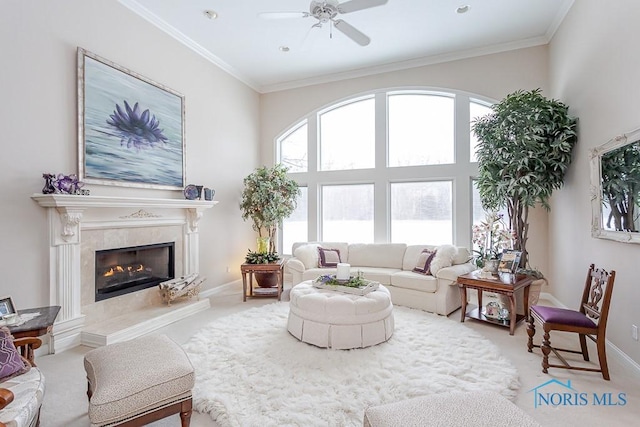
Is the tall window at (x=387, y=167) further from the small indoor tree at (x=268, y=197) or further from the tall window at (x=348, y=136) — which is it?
the small indoor tree at (x=268, y=197)

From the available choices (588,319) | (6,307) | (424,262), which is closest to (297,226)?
(424,262)

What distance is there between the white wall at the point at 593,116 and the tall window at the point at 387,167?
1199 mm

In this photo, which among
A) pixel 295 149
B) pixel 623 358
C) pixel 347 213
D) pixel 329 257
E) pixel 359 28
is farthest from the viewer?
pixel 295 149

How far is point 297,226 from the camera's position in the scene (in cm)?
657

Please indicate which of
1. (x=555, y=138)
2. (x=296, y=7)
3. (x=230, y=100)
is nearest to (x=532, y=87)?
(x=555, y=138)

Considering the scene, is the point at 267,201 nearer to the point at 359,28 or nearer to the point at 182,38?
the point at 182,38

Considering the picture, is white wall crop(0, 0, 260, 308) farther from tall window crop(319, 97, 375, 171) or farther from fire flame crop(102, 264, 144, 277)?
tall window crop(319, 97, 375, 171)

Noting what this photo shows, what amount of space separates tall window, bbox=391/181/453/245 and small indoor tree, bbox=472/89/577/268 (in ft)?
3.92

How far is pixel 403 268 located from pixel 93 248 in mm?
4237

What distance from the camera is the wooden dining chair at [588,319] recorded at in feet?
8.35

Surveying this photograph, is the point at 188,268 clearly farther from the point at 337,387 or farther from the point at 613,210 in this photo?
the point at 613,210

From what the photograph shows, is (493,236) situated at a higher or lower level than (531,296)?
higher

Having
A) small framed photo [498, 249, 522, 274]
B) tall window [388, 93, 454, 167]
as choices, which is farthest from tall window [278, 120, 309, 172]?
small framed photo [498, 249, 522, 274]

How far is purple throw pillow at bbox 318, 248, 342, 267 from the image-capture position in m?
5.17
